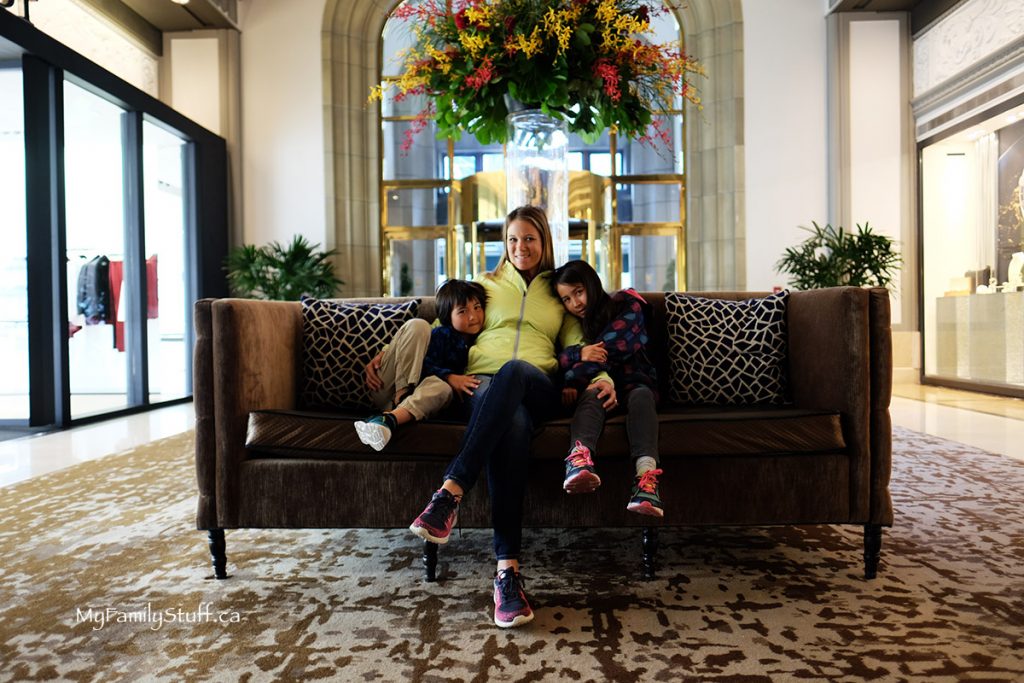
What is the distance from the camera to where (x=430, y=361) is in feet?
7.43

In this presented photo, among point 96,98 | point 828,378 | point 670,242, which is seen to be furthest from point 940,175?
point 96,98

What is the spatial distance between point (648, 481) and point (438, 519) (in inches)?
21.3

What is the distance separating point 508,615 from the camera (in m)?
1.63

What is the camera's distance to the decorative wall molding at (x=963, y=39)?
5.88 meters

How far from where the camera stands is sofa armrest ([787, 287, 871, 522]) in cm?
195

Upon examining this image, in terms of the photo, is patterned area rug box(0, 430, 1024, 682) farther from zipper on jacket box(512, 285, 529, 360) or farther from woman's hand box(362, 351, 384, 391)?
zipper on jacket box(512, 285, 529, 360)

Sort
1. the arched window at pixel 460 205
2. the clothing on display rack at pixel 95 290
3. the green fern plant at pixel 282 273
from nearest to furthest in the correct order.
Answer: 1. the clothing on display rack at pixel 95 290
2. the green fern plant at pixel 282 273
3. the arched window at pixel 460 205

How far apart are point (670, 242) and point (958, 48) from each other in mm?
3261

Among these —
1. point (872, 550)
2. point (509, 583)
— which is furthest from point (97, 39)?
point (872, 550)

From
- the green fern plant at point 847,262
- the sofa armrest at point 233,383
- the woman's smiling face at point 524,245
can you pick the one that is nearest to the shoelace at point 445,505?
the sofa armrest at point 233,383

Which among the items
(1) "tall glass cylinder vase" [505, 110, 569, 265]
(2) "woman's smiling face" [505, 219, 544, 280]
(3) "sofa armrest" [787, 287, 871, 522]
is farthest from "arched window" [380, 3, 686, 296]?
(3) "sofa armrest" [787, 287, 871, 522]

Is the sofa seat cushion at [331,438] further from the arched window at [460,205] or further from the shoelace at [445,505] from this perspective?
the arched window at [460,205]

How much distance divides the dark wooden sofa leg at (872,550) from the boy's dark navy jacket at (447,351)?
4.21 feet

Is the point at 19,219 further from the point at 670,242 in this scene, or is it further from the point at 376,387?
the point at 670,242
